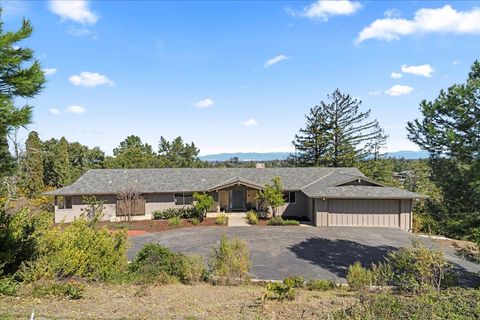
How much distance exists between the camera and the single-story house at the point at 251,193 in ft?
77.4

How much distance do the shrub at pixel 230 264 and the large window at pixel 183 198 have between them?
16.2m

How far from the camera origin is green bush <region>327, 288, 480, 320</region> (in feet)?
19.5

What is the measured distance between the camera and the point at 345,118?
1816 inches

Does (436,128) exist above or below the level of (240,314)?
above

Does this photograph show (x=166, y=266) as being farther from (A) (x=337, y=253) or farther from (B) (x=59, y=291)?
(A) (x=337, y=253)

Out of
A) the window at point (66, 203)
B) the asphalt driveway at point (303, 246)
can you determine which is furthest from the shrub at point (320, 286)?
the window at point (66, 203)

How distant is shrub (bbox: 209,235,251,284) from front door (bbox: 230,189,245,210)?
17.0m

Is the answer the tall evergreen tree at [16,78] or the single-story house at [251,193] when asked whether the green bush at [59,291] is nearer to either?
the tall evergreen tree at [16,78]

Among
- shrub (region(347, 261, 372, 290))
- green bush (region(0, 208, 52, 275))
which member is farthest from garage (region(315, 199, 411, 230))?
green bush (region(0, 208, 52, 275))

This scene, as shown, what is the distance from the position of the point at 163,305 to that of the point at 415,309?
16.9 feet

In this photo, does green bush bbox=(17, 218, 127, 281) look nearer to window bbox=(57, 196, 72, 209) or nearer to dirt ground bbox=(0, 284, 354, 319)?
dirt ground bbox=(0, 284, 354, 319)

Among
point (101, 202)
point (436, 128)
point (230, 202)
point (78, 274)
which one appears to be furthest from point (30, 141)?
point (436, 128)

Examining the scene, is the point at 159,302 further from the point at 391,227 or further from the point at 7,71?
the point at 391,227

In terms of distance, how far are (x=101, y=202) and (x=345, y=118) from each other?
33.8 m
